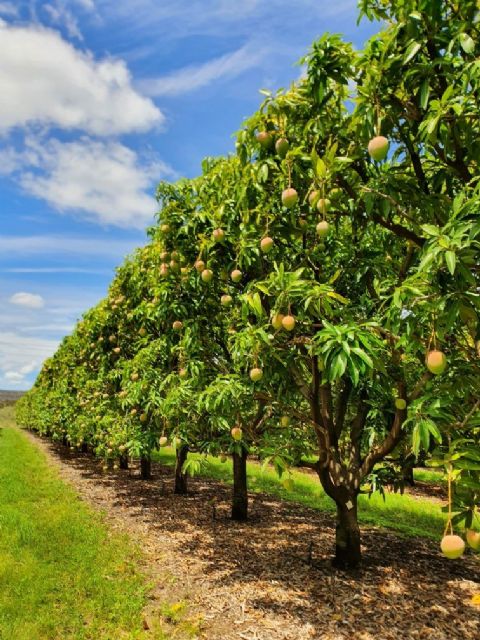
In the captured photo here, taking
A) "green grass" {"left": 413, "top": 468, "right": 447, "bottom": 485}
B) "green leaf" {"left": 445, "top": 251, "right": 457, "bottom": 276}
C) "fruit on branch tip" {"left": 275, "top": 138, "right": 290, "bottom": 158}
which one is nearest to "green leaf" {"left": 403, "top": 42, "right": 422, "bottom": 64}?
"fruit on branch tip" {"left": 275, "top": 138, "right": 290, "bottom": 158}

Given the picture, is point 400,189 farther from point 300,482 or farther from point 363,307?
point 300,482

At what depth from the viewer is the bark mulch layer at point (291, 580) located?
590cm

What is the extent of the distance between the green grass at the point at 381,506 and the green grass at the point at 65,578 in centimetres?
330

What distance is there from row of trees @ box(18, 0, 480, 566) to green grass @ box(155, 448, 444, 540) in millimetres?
4492

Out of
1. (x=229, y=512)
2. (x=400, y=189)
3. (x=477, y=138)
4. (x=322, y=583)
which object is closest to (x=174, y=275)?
(x=400, y=189)

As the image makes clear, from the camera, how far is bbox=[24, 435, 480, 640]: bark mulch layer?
5902 mm

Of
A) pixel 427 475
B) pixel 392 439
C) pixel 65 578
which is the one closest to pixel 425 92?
pixel 392 439

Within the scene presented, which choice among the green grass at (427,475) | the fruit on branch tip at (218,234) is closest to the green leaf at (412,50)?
the fruit on branch tip at (218,234)

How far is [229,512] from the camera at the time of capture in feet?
41.2

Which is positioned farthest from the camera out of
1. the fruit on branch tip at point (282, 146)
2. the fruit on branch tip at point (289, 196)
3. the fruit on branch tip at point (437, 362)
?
the fruit on branch tip at point (282, 146)

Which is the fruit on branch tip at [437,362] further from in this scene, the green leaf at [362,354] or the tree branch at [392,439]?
the tree branch at [392,439]

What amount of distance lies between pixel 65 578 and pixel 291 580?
12.2ft

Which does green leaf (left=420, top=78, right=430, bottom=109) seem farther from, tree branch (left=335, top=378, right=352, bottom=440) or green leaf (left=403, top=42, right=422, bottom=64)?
tree branch (left=335, top=378, right=352, bottom=440)

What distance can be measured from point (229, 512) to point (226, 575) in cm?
503
